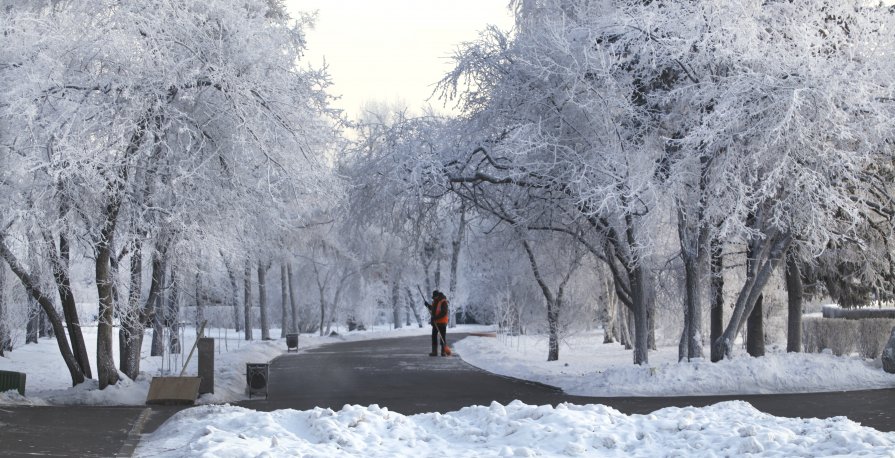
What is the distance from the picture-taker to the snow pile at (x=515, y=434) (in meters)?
10.7

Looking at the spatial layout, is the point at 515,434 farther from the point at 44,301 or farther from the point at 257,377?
the point at 44,301

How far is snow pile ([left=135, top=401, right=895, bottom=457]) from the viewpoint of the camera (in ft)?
35.0

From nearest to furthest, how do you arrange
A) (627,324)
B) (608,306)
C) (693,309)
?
1. (693,309)
2. (627,324)
3. (608,306)

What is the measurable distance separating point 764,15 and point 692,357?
733 centimetres

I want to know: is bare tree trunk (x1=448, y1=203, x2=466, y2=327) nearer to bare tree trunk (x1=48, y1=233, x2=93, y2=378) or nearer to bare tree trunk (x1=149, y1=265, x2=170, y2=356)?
bare tree trunk (x1=149, y1=265, x2=170, y2=356)

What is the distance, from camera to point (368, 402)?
60.3 ft

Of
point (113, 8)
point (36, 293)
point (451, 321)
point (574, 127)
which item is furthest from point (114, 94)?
point (451, 321)

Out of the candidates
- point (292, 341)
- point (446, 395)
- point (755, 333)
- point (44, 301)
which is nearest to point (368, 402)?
point (446, 395)

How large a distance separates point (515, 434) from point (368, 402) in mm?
7054

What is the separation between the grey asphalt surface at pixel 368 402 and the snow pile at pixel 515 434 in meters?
1.13

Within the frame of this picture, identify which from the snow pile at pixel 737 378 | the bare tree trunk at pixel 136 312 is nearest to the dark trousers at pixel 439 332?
the snow pile at pixel 737 378

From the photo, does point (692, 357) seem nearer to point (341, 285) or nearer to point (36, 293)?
point (36, 293)

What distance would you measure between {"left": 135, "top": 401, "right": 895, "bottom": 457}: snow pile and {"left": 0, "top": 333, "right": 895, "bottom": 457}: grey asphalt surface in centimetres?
113

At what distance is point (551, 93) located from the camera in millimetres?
21672
